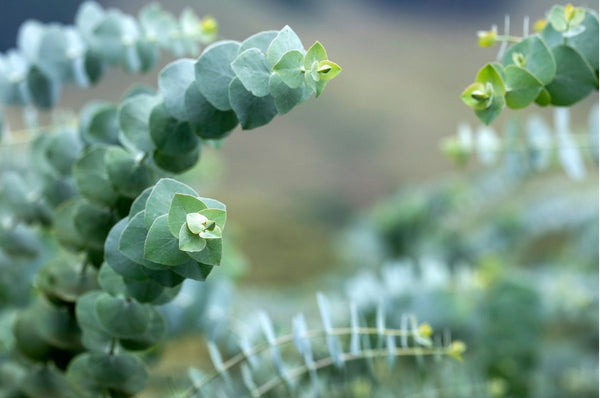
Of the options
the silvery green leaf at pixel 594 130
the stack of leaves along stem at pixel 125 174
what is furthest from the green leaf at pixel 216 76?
the silvery green leaf at pixel 594 130

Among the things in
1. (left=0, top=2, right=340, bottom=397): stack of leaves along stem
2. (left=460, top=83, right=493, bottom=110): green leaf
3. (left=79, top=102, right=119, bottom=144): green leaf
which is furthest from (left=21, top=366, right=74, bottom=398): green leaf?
(left=460, top=83, right=493, bottom=110): green leaf

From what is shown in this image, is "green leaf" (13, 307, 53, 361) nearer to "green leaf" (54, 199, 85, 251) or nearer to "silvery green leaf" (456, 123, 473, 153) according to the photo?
"green leaf" (54, 199, 85, 251)

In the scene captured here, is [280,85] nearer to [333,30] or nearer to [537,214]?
[537,214]

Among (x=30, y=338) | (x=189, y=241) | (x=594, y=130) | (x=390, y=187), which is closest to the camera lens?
(x=189, y=241)

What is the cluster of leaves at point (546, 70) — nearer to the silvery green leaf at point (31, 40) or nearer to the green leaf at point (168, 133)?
the green leaf at point (168, 133)

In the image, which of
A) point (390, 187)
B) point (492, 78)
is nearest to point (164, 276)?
point (492, 78)

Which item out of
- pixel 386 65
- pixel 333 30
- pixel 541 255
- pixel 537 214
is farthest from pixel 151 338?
pixel 386 65

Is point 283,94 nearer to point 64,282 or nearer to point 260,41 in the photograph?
point 260,41
